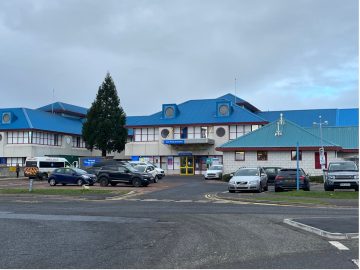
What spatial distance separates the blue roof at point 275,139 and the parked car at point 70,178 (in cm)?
1619

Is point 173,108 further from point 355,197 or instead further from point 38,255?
point 38,255

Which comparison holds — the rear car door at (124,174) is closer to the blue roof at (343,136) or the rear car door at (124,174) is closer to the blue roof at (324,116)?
the blue roof at (343,136)

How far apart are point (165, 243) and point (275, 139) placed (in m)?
39.3

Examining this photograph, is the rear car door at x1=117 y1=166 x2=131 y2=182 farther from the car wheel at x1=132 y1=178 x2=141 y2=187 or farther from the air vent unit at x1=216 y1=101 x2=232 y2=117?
the air vent unit at x1=216 y1=101 x2=232 y2=117

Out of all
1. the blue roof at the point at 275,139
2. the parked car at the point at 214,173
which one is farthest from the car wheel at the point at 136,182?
the blue roof at the point at 275,139

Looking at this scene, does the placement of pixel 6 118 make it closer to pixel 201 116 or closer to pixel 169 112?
pixel 169 112

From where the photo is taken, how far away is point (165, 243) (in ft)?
33.8

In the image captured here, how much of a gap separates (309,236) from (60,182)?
95.0 feet

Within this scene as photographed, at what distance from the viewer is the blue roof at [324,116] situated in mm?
71312

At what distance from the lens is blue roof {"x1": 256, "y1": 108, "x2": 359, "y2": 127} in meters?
71.3

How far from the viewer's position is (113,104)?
79312 mm

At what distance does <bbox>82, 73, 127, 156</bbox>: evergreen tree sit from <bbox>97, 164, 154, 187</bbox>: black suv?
39.3m

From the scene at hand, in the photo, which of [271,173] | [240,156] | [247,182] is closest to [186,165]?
[240,156]

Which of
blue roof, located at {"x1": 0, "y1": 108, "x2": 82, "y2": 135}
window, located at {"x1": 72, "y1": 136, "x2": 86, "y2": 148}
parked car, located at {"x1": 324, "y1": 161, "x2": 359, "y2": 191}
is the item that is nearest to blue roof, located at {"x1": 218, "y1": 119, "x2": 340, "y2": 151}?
parked car, located at {"x1": 324, "y1": 161, "x2": 359, "y2": 191}
